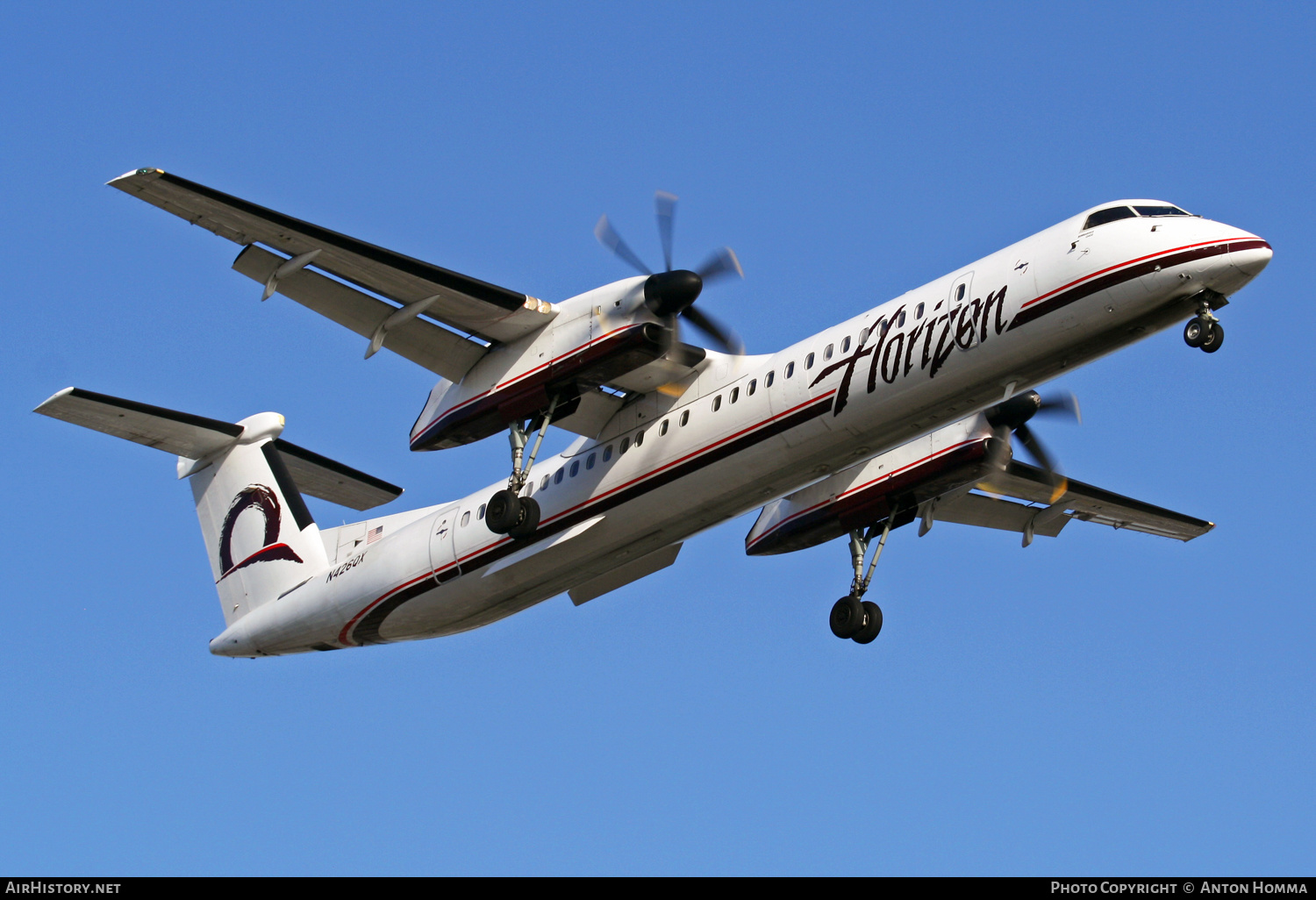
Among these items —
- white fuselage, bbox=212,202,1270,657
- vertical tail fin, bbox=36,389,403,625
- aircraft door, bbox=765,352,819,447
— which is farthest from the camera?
vertical tail fin, bbox=36,389,403,625

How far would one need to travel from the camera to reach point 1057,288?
14.5 meters

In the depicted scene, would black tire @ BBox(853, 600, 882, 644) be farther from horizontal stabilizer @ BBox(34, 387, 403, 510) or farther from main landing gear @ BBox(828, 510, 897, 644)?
horizontal stabilizer @ BBox(34, 387, 403, 510)

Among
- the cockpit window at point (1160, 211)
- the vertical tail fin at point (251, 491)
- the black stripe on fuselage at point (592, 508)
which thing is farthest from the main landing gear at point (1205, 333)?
the vertical tail fin at point (251, 491)

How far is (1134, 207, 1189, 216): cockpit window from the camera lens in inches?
572

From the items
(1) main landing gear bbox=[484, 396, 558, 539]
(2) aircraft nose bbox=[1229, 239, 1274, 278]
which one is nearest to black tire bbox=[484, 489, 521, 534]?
(1) main landing gear bbox=[484, 396, 558, 539]

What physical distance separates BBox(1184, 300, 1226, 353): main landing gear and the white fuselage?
8.8 inches

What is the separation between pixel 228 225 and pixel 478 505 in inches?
172

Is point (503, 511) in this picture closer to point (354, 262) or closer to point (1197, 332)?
point (354, 262)

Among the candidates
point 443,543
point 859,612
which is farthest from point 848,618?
point 443,543

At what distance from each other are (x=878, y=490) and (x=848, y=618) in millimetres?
1671

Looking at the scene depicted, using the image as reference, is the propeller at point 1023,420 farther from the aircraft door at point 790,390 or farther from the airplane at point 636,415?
the aircraft door at point 790,390

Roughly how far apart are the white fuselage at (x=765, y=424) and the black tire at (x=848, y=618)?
221cm

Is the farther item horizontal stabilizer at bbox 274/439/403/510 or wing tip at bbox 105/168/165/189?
horizontal stabilizer at bbox 274/439/403/510

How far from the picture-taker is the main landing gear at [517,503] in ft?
54.9
